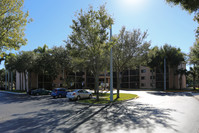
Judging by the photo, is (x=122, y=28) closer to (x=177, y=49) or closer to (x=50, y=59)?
(x=50, y=59)

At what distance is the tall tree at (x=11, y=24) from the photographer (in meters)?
13.7

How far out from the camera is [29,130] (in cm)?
730

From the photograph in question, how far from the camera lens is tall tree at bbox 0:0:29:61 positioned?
1373 centimetres

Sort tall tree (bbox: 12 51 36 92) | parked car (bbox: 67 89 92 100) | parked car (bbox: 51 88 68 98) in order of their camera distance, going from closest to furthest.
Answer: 1. parked car (bbox: 67 89 92 100)
2. parked car (bbox: 51 88 68 98)
3. tall tree (bbox: 12 51 36 92)

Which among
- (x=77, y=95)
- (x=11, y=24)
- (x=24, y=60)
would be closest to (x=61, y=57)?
(x=24, y=60)

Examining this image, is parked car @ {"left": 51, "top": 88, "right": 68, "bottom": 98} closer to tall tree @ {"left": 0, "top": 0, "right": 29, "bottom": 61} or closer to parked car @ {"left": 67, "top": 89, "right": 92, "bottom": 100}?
parked car @ {"left": 67, "top": 89, "right": 92, "bottom": 100}

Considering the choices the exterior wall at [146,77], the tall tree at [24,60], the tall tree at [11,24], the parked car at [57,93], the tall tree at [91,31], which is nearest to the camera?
the tall tree at [11,24]

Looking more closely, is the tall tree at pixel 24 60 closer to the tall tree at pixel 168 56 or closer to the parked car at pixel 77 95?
the parked car at pixel 77 95

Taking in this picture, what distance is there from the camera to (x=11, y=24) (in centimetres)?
1440

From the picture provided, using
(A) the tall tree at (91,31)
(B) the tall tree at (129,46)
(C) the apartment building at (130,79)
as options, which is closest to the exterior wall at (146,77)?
(C) the apartment building at (130,79)

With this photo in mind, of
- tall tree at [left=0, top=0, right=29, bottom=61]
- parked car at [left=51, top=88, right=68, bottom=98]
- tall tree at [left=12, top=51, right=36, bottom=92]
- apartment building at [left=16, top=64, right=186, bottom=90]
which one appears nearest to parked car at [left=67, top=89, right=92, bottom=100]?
parked car at [left=51, top=88, right=68, bottom=98]

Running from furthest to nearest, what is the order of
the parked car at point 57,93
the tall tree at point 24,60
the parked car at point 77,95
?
1. the tall tree at point 24,60
2. the parked car at point 57,93
3. the parked car at point 77,95

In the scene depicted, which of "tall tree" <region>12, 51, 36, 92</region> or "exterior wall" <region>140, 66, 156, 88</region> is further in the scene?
"exterior wall" <region>140, 66, 156, 88</region>

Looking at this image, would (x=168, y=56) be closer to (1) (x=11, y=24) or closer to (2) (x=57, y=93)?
(2) (x=57, y=93)
